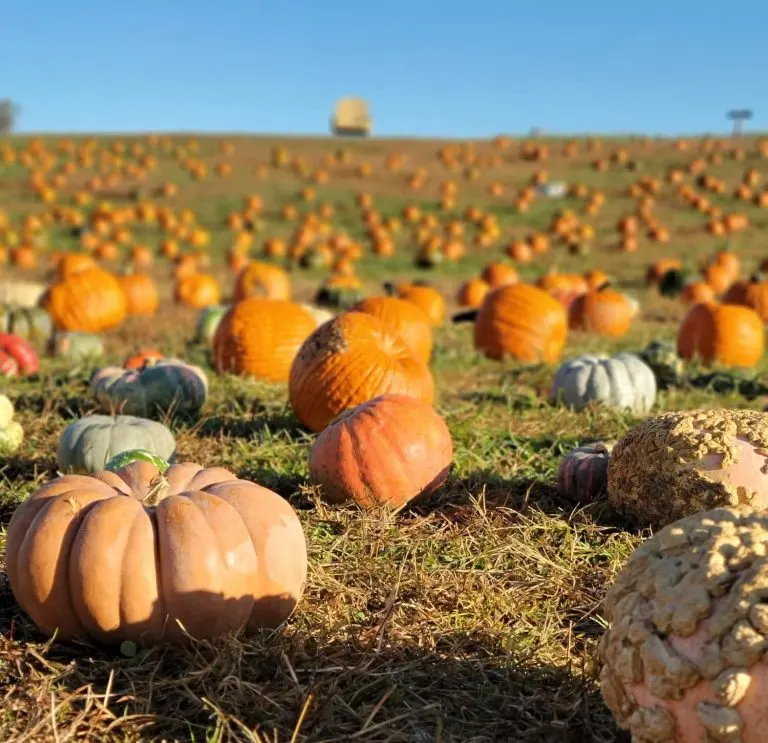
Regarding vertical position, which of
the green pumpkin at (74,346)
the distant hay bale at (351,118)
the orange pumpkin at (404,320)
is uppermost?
the distant hay bale at (351,118)

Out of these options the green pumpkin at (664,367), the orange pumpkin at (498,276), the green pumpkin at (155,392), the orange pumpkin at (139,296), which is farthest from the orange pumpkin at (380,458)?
the orange pumpkin at (498,276)

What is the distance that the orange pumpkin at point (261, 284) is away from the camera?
1245cm

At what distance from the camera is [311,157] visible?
32688mm

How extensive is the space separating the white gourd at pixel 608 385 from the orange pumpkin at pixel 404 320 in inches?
58.6

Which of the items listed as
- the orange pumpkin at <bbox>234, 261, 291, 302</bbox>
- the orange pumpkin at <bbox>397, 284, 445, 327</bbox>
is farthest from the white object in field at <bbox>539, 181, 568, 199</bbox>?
the orange pumpkin at <bbox>397, 284, 445, 327</bbox>

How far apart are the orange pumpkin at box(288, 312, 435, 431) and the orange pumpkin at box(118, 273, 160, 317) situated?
715 centimetres

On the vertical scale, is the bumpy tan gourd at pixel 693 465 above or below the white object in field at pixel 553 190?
below

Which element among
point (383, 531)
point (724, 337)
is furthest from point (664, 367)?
point (383, 531)

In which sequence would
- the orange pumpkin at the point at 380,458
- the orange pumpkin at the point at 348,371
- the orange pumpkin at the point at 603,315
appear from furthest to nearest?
the orange pumpkin at the point at 603,315, the orange pumpkin at the point at 348,371, the orange pumpkin at the point at 380,458

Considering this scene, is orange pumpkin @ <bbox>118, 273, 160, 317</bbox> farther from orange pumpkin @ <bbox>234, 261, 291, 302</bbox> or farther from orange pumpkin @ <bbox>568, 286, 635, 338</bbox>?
orange pumpkin @ <bbox>568, 286, 635, 338</bbox>

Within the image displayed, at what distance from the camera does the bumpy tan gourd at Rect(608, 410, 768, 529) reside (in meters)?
3.86

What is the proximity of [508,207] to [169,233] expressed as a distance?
9214 millimetres

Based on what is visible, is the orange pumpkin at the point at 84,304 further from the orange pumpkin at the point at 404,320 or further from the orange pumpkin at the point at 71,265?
the orange pumpkin at the point at 404,320

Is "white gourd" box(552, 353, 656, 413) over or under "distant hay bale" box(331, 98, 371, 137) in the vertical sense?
under
